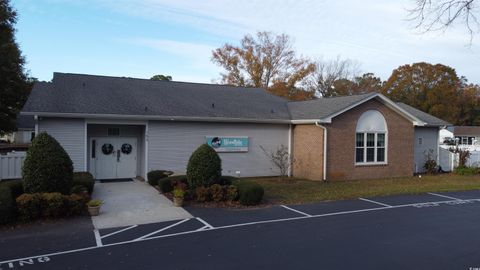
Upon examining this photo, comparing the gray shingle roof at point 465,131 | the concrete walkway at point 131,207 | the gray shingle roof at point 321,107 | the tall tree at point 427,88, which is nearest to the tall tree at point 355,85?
the tall tree at point 427,88

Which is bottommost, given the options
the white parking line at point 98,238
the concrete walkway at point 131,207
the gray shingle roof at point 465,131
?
the white parking line at point 98,238

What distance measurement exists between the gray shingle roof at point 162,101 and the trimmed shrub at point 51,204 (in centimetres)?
614

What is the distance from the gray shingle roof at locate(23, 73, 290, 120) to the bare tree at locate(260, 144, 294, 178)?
1.81 m

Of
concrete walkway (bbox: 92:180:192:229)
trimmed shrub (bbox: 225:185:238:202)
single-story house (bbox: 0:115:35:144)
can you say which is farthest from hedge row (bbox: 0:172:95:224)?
single-story house (bbox: 0:115:35:144)

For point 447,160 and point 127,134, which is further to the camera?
point 447,160

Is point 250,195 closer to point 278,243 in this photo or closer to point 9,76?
point 278,243

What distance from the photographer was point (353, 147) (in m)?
19.9

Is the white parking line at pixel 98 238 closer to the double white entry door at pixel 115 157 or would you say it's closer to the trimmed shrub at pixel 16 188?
the trimmed shrub at pixel 16 188

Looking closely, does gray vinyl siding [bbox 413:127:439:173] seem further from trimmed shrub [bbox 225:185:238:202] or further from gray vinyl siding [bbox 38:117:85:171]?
gray vinyl siding [bbox 38:117:85:171]

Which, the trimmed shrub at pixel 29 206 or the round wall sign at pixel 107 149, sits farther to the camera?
the round wall sign at pixel 107 149

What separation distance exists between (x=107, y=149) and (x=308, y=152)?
9.95m

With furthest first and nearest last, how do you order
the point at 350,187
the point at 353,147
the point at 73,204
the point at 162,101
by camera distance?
the point at 353,147, the point at 162,101, the point at 350,187, the point at 73,204

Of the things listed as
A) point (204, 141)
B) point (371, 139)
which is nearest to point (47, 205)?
point (204, 141)

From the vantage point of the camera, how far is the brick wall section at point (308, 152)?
19.2 meters
